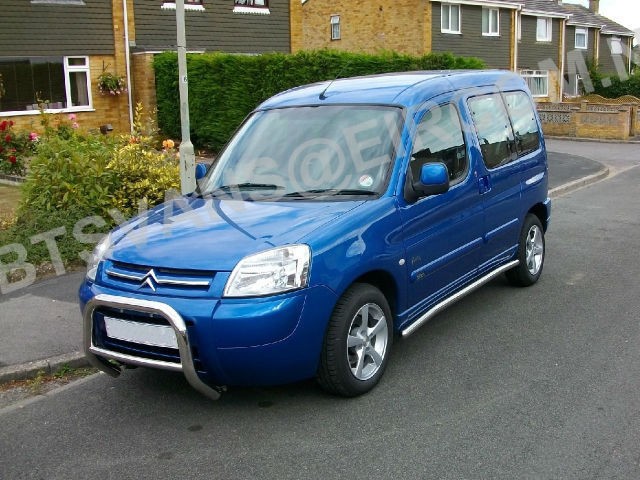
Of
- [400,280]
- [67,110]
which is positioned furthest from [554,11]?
[400,280]

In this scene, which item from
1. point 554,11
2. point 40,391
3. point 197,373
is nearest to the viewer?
point 197,373

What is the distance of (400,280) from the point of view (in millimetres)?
4875

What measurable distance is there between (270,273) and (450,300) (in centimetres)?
197

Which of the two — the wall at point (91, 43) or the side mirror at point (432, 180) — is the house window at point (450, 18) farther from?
the side mirror at point (432, 180)

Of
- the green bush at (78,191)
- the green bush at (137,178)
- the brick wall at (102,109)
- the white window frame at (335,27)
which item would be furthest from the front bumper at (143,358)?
the white window frame at (335,27)

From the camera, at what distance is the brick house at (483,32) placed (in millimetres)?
34312

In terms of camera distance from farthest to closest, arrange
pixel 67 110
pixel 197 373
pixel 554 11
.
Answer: pixel 554 11 → pixel 67 110 → pixel 197 373

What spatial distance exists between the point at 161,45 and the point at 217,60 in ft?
15.2

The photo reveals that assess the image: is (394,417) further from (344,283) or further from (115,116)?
(115,116)

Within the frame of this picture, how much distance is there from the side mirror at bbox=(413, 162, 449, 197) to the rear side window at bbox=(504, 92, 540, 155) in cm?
206

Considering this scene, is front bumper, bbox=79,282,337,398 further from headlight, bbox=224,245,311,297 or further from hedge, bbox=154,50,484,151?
hedge, bbox=154,50,484,151

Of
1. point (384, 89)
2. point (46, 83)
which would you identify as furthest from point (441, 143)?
point (46, 83)

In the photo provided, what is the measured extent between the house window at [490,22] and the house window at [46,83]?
23.2m

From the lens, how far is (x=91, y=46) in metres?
21.1
